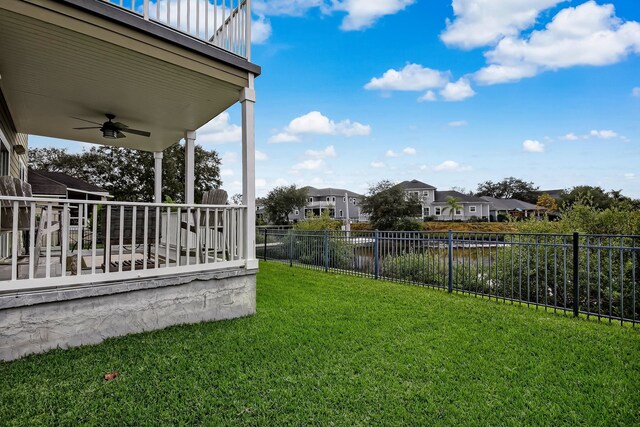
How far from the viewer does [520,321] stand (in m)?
4.37

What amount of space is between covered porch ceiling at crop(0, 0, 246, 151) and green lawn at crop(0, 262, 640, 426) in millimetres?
3302

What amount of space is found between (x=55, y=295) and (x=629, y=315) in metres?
8.51

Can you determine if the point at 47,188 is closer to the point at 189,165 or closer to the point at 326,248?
the point at 189,165

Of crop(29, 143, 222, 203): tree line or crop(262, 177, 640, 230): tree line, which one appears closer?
crop(262, 177, 640, 230): tree line

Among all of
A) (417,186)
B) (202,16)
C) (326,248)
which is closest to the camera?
(202,16)

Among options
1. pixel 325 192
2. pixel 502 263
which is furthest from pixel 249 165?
pixel 325 192

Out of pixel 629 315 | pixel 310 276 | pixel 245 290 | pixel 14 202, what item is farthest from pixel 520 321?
pixel 14 202

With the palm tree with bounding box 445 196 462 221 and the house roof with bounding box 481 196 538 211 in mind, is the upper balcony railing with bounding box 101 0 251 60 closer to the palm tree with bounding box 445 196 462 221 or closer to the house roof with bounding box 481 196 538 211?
the palm tree with bounding box 445 196 462 221

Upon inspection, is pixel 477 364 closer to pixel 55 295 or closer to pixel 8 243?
pixel 55 295

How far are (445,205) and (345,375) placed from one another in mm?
44865

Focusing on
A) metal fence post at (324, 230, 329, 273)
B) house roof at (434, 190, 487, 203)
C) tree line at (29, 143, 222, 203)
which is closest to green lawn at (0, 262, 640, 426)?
metal fence post at (324, 230, 329, 273)

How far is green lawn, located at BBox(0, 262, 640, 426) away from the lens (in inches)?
88.4

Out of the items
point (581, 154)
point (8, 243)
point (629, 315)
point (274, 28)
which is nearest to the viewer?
point (629, 315)

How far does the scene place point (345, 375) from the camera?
9.19ft
